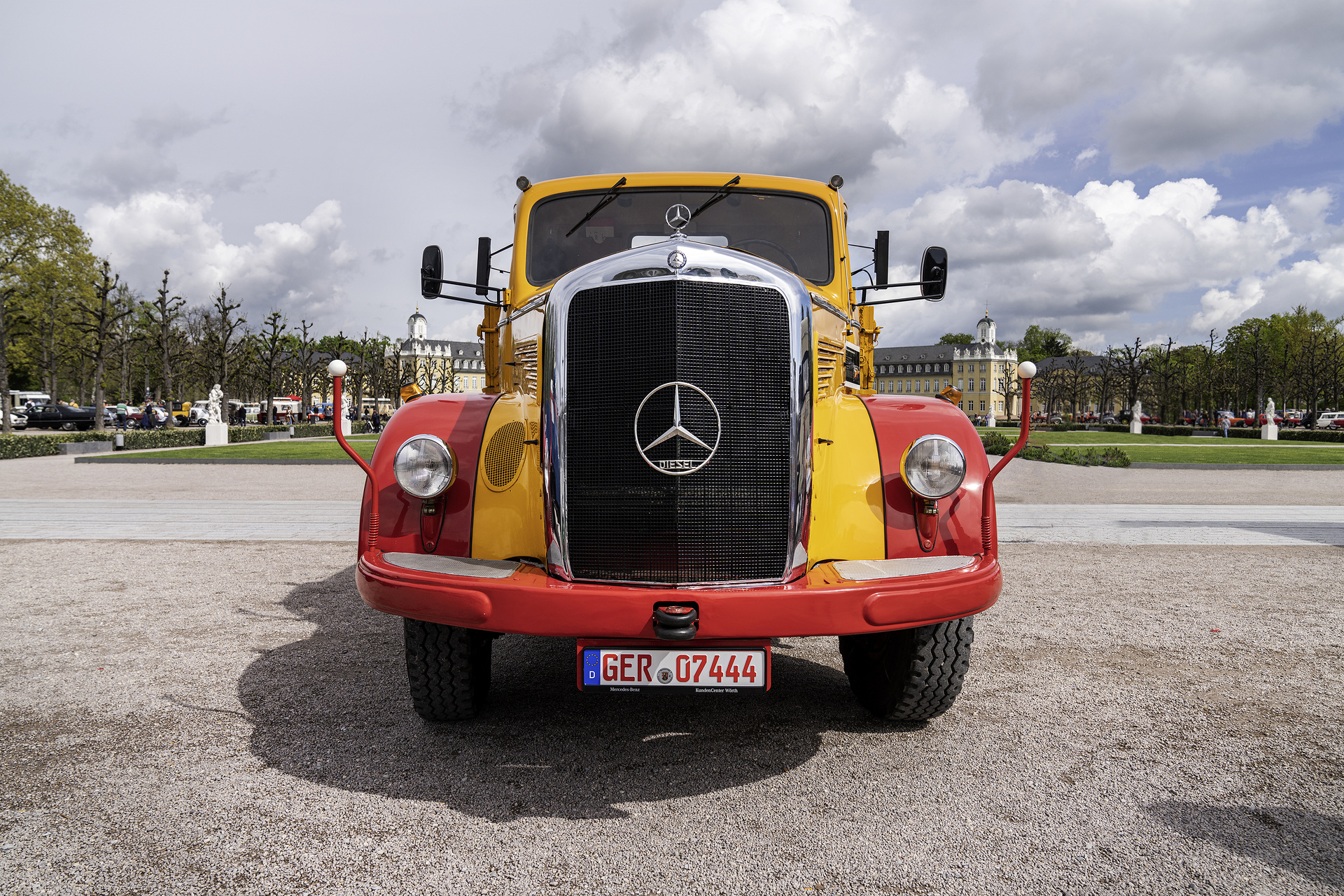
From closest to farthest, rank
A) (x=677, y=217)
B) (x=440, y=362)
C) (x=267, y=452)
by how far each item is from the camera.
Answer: (x=677, y=217), (x=267, y=452), (x=440, y=362)

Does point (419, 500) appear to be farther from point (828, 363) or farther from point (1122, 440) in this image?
point (1122, 440)

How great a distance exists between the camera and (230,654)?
469cm

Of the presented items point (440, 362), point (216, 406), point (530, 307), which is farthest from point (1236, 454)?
point (440, 362)

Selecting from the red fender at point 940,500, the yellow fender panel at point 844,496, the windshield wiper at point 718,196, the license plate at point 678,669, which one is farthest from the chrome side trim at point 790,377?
the windshield wiper at point 718,196

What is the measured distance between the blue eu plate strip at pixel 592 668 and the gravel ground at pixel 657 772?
0.47m

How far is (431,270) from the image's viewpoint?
4812mm

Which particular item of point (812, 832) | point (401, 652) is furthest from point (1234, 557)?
point (401, 652)

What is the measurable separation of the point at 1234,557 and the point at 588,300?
7.80m

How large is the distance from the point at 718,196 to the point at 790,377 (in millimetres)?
2064

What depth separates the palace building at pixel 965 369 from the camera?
12544 cm

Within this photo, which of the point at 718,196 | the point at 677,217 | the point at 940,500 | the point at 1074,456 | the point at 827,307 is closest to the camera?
the point at 940,500

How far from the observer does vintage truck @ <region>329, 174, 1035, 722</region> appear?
9.12 feet

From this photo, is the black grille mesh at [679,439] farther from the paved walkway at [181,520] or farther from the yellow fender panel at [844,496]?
the paved walkway at [181,520]

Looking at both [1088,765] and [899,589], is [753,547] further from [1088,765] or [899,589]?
[1088,765]
